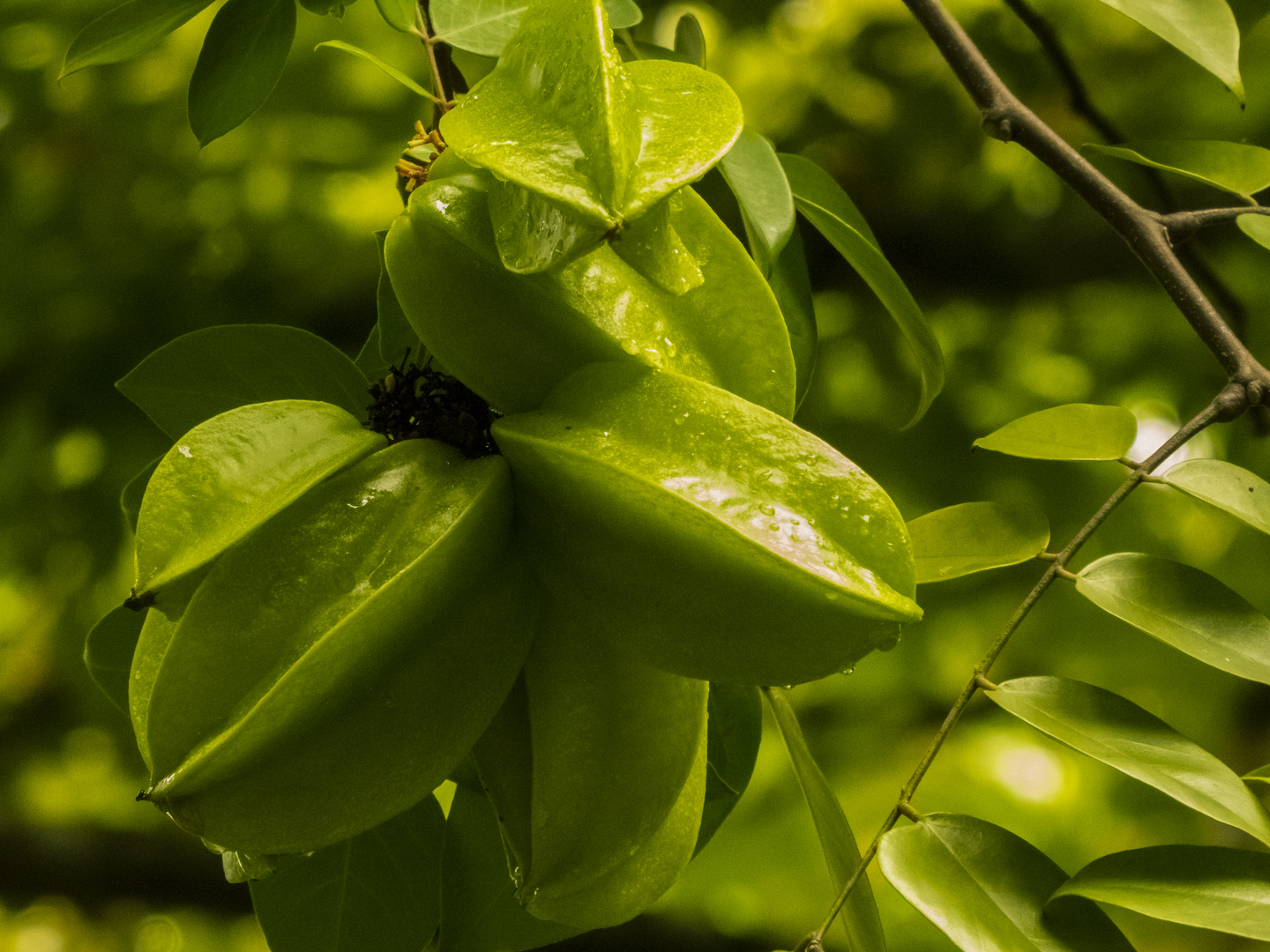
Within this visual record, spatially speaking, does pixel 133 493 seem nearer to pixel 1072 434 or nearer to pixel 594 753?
Answer: pixel 594 753

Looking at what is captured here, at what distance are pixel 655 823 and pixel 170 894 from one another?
209cm

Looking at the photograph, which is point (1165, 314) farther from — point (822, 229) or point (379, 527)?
point (379, 527)

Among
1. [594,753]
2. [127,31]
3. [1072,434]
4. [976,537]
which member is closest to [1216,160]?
[1072,434]

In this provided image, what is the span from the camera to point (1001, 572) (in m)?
2.55

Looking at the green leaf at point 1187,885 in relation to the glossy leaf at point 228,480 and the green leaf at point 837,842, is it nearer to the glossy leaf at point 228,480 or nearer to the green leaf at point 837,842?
the green leaf at point 837,842

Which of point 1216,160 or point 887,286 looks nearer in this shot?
point 887,286

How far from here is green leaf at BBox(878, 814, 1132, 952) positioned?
696 mm

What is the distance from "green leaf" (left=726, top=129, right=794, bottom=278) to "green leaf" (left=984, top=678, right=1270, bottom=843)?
1.18ft

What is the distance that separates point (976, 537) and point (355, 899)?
0.56 meters

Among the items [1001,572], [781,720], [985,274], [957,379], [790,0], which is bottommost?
[1001,572]

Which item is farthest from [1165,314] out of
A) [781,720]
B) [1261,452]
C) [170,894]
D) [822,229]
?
[170,894]

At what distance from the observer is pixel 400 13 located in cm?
88

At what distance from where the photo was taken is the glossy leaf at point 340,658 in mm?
574

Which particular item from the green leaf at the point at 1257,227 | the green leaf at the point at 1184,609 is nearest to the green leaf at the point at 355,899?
the green leaf at the point at 1184,609
